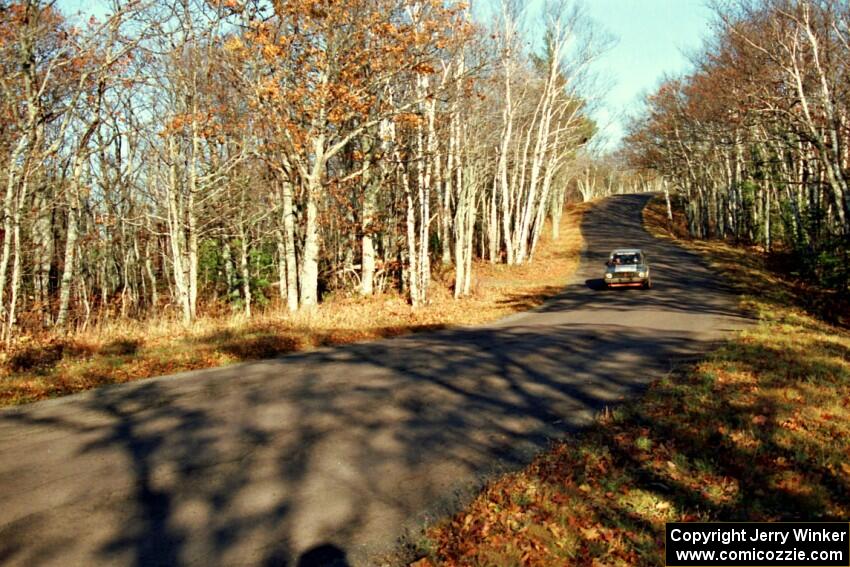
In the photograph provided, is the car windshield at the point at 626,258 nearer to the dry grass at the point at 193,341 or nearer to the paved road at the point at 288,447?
the dry grass at the point at 193,341

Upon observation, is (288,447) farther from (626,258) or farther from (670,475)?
(626,258)

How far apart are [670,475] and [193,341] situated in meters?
10.7

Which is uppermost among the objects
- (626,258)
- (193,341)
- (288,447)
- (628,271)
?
(626,258)

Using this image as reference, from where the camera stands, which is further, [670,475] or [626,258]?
[626,258]

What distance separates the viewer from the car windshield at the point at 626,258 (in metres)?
28.6

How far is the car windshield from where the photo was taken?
28572 mm

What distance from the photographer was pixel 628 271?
92.2 feet

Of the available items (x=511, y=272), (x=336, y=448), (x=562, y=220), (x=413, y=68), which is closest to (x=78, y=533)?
(x=336, y=448)

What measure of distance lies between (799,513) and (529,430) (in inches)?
124

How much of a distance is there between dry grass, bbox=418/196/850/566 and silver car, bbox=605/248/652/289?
18025 millimetres

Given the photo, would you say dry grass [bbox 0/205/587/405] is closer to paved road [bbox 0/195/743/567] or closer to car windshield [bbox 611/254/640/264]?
paved road [bbox 0/195/743/567]

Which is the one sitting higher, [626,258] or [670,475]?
→ [626,258]

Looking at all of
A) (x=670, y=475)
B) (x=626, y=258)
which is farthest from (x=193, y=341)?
(x=626, y=258)

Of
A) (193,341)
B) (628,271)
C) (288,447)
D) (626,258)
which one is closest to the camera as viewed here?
(288,447)
